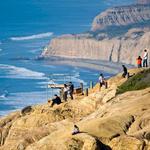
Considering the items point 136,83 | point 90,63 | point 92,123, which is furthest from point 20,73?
point 92,123

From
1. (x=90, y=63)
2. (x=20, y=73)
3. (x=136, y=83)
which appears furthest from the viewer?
(x=90, y=63)

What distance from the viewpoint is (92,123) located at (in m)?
31.7

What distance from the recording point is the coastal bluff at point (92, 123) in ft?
96.4

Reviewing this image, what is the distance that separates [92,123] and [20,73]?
114976mm

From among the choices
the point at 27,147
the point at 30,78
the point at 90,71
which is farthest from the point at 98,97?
the point at 90,71

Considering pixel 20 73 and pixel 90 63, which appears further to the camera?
pixel 90 63

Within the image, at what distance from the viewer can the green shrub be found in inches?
1585

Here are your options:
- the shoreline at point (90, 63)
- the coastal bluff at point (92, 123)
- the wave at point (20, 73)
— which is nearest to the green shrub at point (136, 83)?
the coastal bluff at point (92, 123)

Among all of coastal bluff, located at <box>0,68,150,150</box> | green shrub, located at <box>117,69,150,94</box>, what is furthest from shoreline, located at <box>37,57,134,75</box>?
coastal bluff, located at <box>0,68,150,150</box>

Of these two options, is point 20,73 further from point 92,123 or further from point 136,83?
point 92,123

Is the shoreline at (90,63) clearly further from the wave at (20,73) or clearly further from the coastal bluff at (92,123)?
the coastal bluff at (92,123)

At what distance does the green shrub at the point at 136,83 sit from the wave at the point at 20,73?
9566 centimetres

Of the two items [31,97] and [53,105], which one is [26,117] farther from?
[31,97]

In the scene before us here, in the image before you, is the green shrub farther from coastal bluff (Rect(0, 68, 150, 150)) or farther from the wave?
the wave
